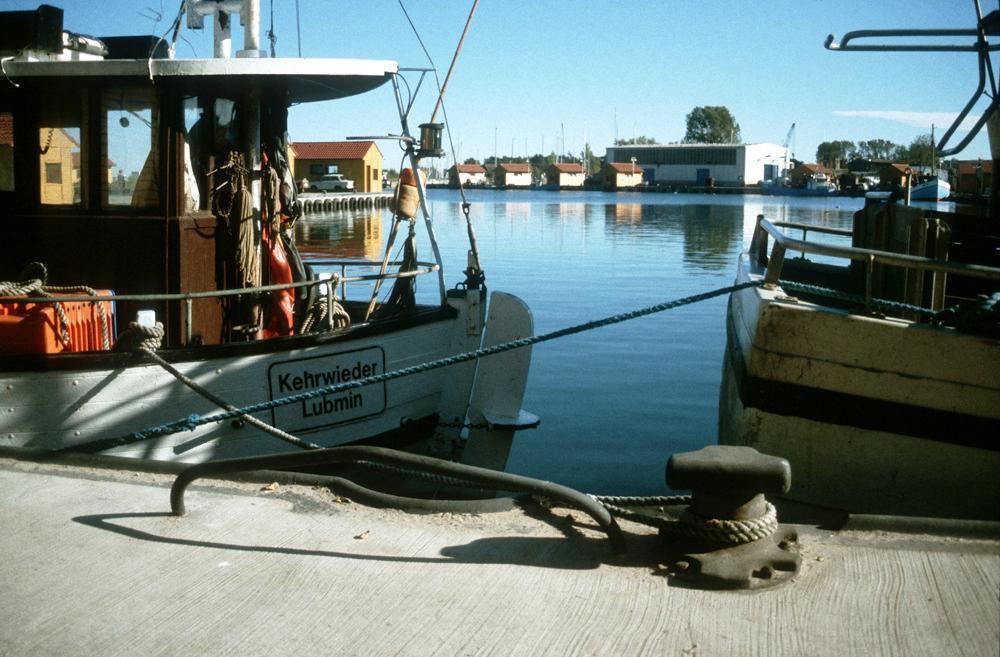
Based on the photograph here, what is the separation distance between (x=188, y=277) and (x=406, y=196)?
6.31 feet

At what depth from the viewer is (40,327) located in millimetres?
6117

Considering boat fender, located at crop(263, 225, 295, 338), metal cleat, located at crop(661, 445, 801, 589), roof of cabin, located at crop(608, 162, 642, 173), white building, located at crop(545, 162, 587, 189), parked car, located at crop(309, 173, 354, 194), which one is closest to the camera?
metal cleat, located at crop(661, 445, 801, 589)

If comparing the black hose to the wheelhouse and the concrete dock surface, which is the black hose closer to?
the concrete dock surface

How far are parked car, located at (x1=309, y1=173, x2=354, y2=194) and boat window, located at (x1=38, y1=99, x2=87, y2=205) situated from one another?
6693 cm

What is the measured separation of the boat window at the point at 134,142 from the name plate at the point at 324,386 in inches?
65.0

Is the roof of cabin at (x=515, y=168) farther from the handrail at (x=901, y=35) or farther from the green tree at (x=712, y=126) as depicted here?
the handrail at (x=901, y=35)

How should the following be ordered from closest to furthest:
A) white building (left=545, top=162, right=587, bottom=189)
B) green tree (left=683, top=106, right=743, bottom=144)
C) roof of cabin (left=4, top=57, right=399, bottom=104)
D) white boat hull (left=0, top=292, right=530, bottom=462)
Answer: white boat hull (left=0, top=292, right=530, bottom=462) < roof of cabin (left=4, top=57, right=399, bottom=104) < white building (left=545, top=162, right=587, bottom=189) < green tree (left=683, top=106, right=743, bottom=144)

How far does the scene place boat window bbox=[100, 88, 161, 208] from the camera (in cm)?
696

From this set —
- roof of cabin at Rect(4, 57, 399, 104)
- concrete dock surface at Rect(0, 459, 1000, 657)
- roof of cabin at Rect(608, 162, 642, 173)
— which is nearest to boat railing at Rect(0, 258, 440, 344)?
roof of cabin at Rect(4, 57, 399, 104)

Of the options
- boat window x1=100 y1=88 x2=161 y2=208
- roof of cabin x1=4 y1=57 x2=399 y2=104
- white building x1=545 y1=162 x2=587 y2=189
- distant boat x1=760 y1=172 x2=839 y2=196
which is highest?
white building x1=545 y1=162 x2=587 y2=189

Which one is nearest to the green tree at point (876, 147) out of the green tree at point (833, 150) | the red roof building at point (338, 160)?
the green tree at point (833, 150)

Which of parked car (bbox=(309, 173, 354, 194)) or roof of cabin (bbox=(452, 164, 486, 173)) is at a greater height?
roof of cabin (bbox=(452, 164, 486, 173))

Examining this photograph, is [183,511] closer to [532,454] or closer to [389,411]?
[389,411]

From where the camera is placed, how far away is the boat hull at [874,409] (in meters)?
4.83
